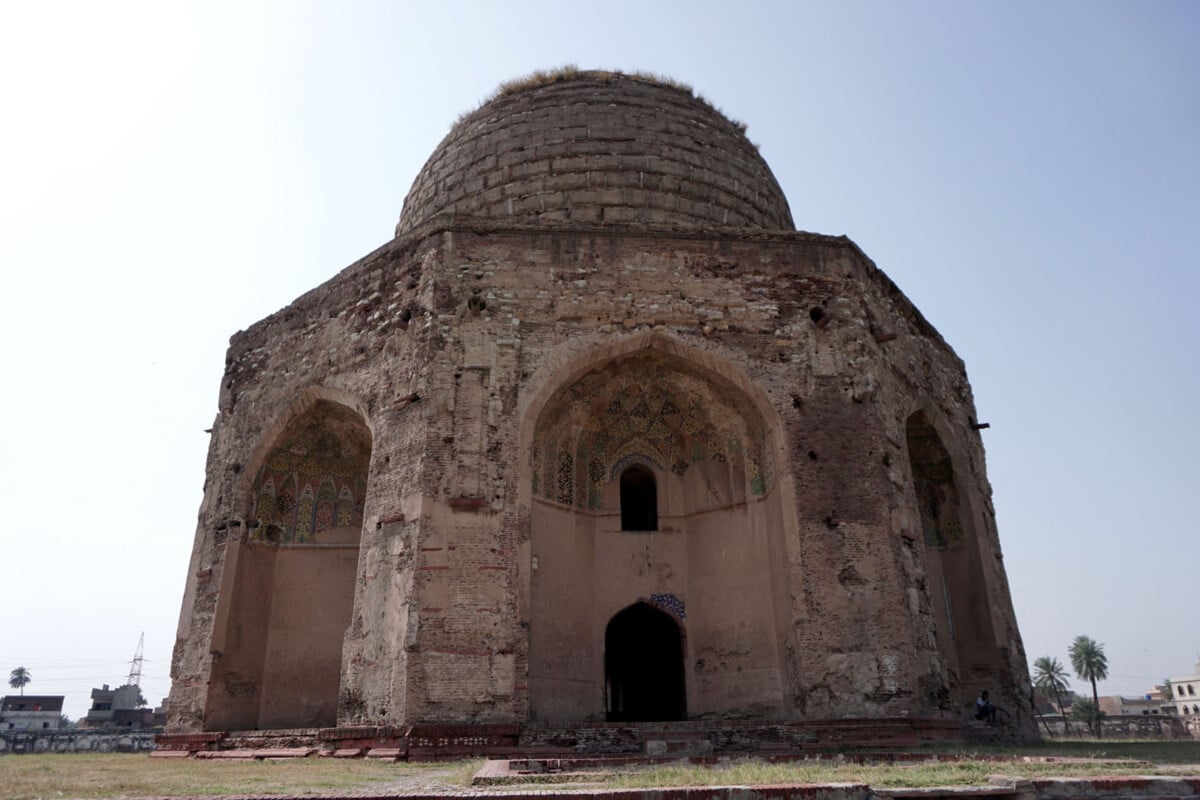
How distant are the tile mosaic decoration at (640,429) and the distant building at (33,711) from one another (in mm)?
45648

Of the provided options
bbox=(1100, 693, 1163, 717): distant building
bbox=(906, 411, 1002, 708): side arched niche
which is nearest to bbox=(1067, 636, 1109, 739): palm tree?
bbox=(1100, 693, 1163, 717): distant building

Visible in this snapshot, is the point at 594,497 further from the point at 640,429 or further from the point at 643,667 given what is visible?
the point at 643,667

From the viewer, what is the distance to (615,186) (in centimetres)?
1391

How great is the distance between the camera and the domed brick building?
976 cm

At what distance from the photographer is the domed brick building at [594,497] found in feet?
32.0

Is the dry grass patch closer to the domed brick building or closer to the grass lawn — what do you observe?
the grass lawn

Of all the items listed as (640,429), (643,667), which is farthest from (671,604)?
(640,429)

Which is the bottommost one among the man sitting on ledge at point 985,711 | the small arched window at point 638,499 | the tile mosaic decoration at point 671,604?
the man sitting on ledge at point 985,711

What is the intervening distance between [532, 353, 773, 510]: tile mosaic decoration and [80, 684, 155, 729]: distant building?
29.6 metres

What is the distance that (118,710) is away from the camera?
4094 centimetres

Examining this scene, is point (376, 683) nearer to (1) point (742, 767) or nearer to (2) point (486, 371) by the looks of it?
(2) point (486, 371)

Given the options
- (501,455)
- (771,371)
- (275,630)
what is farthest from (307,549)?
(771,371)

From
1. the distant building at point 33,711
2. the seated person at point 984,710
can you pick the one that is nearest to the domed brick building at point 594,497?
the seated person at point 984,710

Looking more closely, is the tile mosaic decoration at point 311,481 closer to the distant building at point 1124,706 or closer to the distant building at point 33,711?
the distant building at point 33,711
